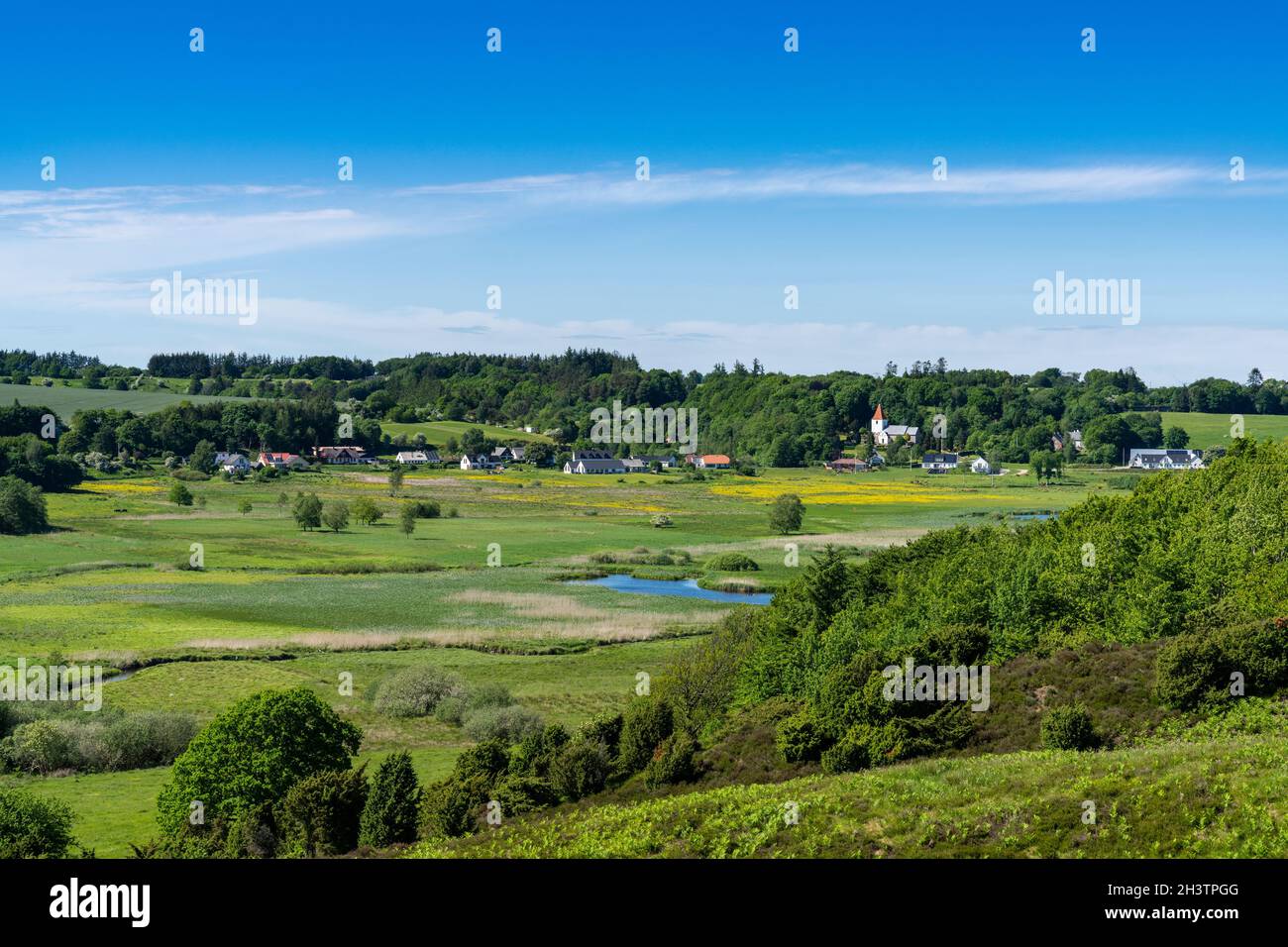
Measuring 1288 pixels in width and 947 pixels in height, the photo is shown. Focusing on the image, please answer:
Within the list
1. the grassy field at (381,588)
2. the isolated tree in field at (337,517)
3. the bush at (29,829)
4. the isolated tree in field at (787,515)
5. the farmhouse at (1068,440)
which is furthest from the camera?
the farmhouse at (1068,440)

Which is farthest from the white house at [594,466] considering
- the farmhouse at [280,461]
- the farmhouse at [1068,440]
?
the farmhouse at [1068,440]

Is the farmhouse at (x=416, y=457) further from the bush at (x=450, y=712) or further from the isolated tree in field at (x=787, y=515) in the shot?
the bush at (x=450, y=712)

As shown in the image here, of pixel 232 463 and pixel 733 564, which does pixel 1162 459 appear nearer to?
pixel 733 564

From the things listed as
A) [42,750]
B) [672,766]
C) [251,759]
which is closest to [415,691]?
[42,750]

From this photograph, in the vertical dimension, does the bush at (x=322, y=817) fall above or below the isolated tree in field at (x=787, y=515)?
below

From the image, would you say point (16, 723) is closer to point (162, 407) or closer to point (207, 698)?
point (207, 698)
